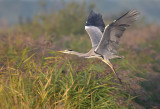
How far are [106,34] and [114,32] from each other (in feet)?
0.71

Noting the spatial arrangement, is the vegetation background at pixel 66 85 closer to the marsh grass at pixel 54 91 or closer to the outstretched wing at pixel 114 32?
the marsh grass at pixel 54 91

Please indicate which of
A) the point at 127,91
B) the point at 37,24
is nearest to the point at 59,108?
the point at 127,91

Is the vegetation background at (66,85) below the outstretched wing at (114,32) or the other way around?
below

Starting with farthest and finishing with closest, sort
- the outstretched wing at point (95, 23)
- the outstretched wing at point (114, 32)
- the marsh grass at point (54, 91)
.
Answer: the outstretched wing at point (95, 23)
the outstretched wing at point (114, 32)
the marsh grass at point (54, 91)

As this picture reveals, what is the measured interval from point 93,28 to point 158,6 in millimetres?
125396

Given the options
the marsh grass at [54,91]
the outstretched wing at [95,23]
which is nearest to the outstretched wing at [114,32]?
the marsh grass at [54,91]

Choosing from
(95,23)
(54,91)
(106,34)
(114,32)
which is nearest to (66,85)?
(54,91)

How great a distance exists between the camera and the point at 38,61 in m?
5.24

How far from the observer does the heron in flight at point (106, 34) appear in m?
4.36

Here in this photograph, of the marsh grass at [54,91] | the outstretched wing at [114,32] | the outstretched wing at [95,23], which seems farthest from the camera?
the outstretched wing at [95,23]

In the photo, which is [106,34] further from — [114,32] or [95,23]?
[95,23]

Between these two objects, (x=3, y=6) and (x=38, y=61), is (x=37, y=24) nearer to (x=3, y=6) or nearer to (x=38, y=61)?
(x=38, y=61)

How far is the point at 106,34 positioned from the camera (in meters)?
4.56

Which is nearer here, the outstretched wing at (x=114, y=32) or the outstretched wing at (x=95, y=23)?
the outstretched wing at (x=114, y=32)
